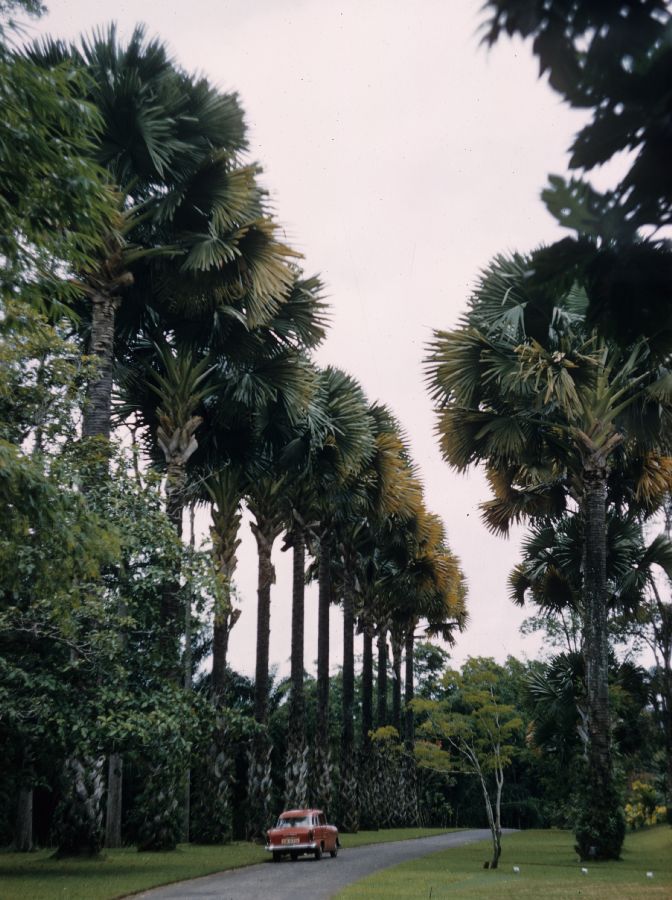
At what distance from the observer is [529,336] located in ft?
61.1

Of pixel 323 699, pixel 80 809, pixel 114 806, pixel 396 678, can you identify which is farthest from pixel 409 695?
pixel 80 809

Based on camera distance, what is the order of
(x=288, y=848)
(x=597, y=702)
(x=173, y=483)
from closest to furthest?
(x=173, y=483)
(x=597, y=702)
(x=288, y=848)

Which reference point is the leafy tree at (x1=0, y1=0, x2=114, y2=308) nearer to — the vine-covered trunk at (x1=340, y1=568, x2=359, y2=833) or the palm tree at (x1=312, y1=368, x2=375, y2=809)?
the palm tree at (x1=312, y1=368, x2=375, y2=809)

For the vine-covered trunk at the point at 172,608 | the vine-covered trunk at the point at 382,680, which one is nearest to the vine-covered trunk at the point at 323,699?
the vine-covered trunk at the point at 382,680

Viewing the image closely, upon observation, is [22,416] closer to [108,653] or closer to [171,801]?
[108,653]

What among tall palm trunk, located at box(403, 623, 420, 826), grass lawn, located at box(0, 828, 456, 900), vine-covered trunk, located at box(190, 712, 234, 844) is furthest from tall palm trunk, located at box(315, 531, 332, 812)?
tall palm trunk, located at box(403, 623, 420, 826)

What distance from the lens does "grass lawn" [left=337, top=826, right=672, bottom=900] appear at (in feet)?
43.6

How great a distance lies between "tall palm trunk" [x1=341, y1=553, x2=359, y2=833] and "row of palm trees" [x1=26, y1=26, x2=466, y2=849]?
4.45 m

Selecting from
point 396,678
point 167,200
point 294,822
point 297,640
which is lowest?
point 294,822

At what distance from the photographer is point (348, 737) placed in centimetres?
Answer: 3347

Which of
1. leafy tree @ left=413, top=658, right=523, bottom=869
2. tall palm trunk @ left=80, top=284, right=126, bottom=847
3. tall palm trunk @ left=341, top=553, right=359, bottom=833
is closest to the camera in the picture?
tall palm trunk @ left=80, top=284, right=126, bottom=847

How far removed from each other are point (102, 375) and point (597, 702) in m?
11.0

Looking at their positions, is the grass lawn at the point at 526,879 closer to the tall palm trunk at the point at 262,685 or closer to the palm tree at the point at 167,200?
the tall palm trunk at the point at 262,685

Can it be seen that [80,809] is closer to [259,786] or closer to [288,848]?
[288,848]
